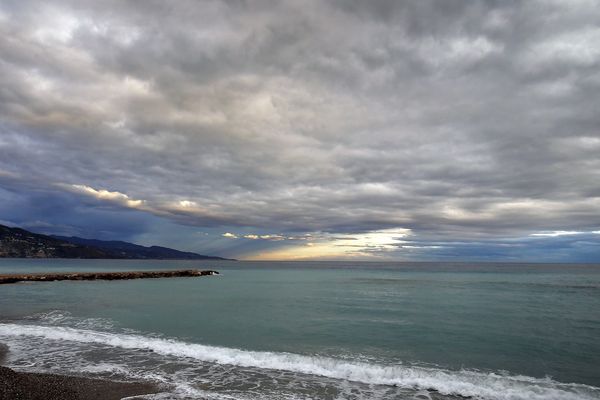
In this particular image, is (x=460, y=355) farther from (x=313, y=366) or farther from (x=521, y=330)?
(x=521, y=330)

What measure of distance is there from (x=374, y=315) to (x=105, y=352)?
2178cm

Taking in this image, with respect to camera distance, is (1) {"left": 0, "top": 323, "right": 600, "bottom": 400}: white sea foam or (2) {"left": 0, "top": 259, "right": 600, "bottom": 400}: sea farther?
(2) {"left": 0, "top": 259, "right": 600, "bottom": 400}: sea

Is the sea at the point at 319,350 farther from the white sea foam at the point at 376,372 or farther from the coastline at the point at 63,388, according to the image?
the coastline at the point at 63,388

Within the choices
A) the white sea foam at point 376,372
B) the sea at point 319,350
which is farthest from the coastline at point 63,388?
the white sea foam at point 376,372

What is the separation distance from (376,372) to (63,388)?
12.2 meters

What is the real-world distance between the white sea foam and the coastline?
501cm

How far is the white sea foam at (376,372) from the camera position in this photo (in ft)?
46.3

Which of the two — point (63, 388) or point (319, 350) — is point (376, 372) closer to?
point (319, 350)

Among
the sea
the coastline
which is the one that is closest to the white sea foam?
the sea

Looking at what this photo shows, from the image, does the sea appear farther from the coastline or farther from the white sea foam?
the coastline

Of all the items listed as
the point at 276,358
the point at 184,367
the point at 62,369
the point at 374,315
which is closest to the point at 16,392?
the point at 62,369

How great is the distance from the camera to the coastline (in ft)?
38.1

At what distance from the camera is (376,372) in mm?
16125

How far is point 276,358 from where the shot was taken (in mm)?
18125
